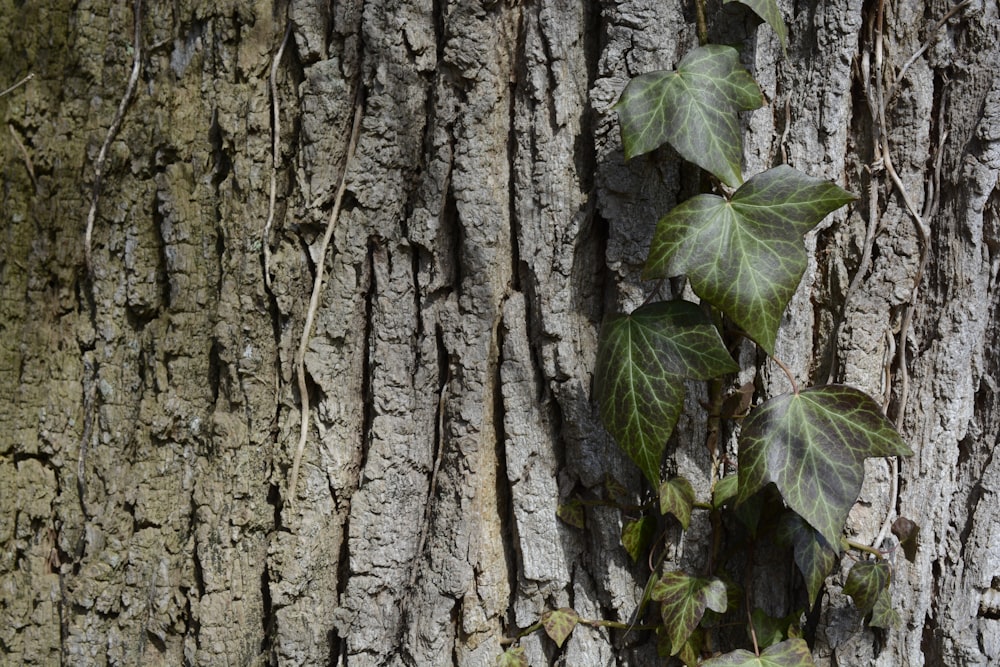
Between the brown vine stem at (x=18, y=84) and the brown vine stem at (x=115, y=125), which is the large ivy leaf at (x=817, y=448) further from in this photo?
the brown vine stem at (x=18, y=84)

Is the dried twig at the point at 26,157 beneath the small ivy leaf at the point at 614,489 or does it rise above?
above

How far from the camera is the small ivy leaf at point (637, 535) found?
4.03ft

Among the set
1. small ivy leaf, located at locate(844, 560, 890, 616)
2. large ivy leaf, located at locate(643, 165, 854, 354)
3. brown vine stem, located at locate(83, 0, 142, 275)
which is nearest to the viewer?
large ivy leaf, located at locate(643, 165, 854, 354)

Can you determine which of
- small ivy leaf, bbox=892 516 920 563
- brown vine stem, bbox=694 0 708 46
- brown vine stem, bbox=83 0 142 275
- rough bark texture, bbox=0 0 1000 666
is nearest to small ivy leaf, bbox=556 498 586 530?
rough bark texture, bbox=0 0 1000 666

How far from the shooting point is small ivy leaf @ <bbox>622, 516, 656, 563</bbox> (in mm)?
1229

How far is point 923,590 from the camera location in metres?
1.25

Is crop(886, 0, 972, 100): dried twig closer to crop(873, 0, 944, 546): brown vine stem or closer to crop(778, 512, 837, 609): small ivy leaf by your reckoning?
crop(873, 0, 944, 546): brown vine stem

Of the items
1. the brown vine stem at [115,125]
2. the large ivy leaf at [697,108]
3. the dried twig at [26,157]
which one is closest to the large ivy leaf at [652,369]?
the large ivy leaf at [697,108]

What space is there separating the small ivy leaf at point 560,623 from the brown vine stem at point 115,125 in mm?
1028

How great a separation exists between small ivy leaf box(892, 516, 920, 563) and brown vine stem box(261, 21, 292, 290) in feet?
3.80

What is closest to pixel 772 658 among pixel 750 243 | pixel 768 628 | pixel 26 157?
pixel 768 628

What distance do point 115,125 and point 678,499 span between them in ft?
3.91

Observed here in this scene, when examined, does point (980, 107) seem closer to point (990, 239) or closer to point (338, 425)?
point (990, 239)

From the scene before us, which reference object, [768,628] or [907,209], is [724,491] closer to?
[768,628]
